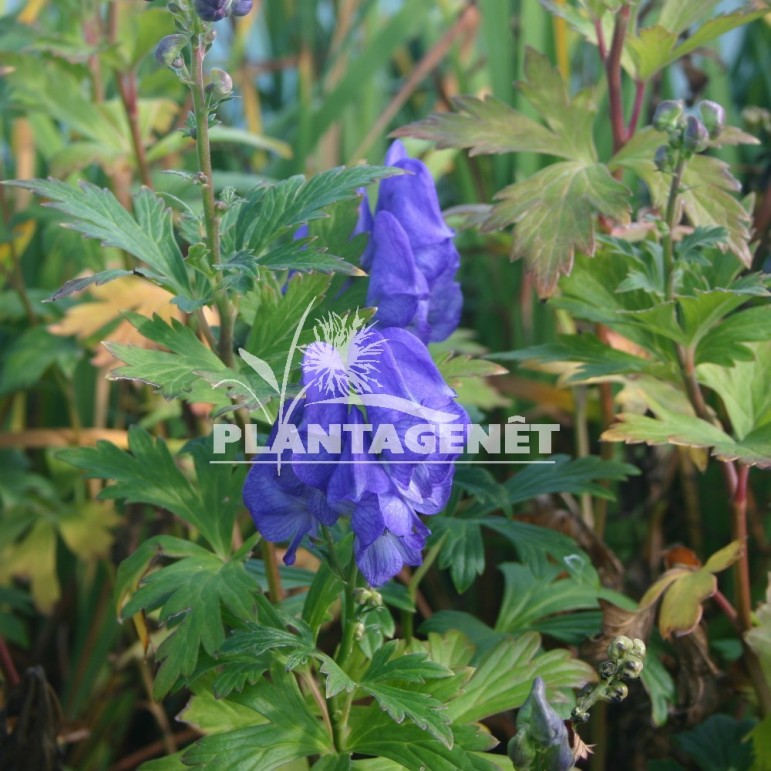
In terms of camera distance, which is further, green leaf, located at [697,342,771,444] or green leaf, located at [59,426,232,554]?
green leaf, located at [697,342,771,444]

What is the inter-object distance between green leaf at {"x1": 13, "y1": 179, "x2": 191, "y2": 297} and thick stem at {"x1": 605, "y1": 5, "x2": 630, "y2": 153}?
608 mm

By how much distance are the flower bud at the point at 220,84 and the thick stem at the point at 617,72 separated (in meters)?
0.56

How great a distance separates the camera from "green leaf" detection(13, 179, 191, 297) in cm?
93

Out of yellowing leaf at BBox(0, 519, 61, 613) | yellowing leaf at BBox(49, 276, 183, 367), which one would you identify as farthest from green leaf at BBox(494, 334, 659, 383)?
yellowing leaf at BBox(0, 519, 61, 613)

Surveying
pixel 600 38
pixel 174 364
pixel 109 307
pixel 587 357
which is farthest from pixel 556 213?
pixel 109 307

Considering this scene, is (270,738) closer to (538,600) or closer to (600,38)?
(538,600)

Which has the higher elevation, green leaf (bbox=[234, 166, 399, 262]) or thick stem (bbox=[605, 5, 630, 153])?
thick stem (bbox=[605, 5, 630, 153])

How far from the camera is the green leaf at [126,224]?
933 mm

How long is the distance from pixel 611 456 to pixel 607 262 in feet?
1.14

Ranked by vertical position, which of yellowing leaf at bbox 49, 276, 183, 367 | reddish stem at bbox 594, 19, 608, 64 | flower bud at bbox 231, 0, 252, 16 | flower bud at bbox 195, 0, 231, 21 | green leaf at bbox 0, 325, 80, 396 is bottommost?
green leaf at bbox 0, 325, 80, 396

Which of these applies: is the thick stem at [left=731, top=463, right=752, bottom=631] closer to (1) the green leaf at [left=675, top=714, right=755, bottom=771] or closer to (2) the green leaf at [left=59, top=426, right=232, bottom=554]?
(1) the green leaf at [left=675, top=714, right=755, bottom=771]

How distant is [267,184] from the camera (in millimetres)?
1019

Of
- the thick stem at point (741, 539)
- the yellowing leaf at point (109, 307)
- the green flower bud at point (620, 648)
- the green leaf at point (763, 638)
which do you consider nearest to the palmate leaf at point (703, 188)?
the thick stem at point (741, 539)

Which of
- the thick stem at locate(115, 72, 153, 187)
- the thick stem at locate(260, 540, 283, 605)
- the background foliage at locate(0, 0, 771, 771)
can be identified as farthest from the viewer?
the thick stem at locate(115, 72, 153, 187)
